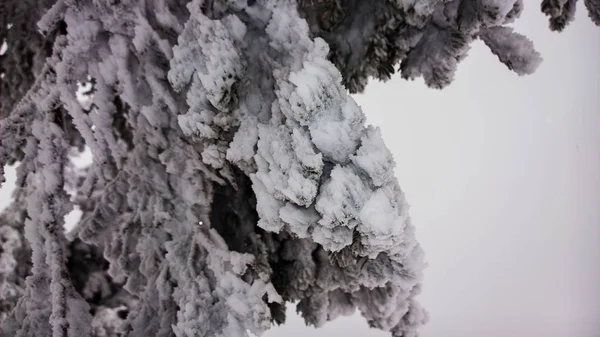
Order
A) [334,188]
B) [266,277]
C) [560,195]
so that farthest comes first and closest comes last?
[560,195] < [266,277] < [334,188]

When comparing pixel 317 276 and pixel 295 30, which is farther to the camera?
pixel 317 276

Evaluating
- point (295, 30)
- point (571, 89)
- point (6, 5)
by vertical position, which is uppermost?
point (571, 89)

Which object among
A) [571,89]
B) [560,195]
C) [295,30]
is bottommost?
[295,30]

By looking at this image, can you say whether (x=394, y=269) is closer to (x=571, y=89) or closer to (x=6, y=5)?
(x=6, y=5)

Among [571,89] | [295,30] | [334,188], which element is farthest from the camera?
[571,89]

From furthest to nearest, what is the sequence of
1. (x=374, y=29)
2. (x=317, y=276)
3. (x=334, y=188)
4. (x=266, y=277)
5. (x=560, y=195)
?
(x=560, y=195) < (x=317, y=276) < (x=374, y=29) < (x=266, y=277) < (x=334, y=188)

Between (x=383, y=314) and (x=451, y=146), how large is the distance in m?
1.94

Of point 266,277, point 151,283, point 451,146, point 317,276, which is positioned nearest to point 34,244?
point 151,283

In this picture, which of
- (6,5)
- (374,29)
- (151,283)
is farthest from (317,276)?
(6,5)

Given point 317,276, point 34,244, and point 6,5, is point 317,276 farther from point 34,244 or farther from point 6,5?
point 6,5

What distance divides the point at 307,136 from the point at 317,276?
2.31ft

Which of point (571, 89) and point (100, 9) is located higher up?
point (571, 89)

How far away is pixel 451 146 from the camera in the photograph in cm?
336

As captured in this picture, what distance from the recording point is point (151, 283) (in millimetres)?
1437
